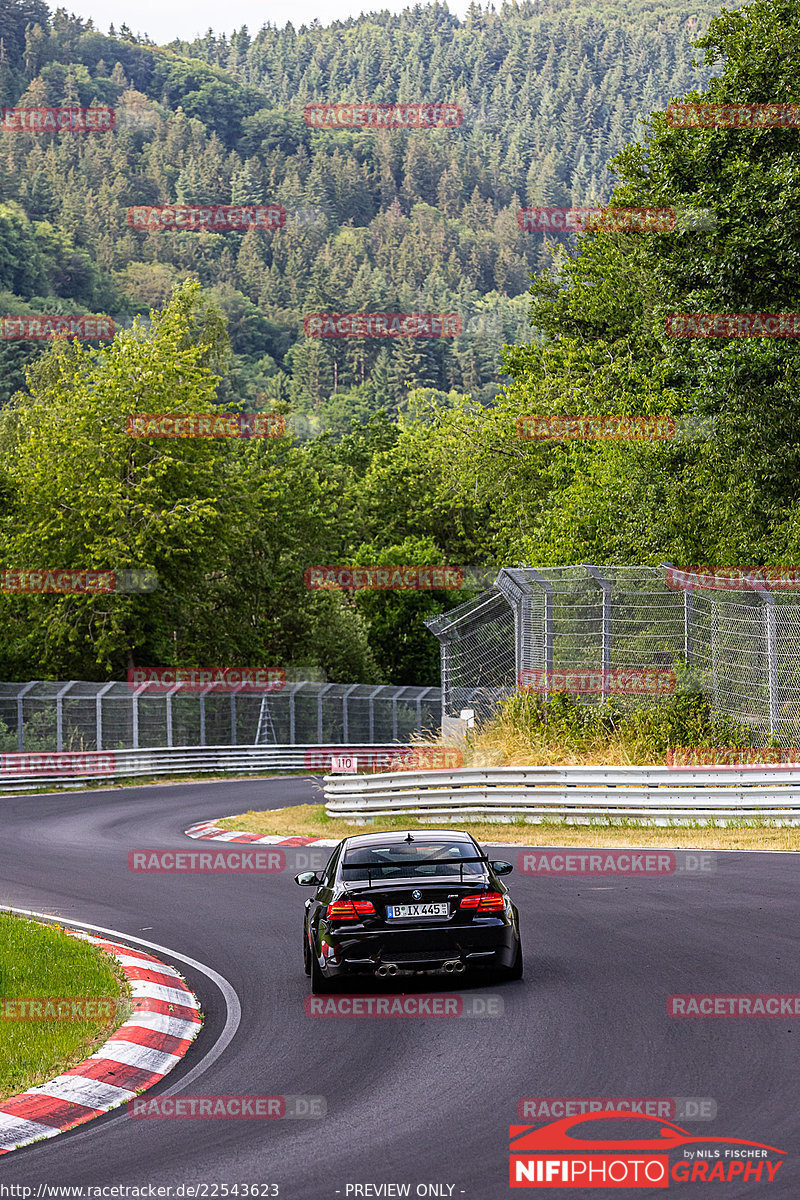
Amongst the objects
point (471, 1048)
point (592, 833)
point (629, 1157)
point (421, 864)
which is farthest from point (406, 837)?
point (592, 833)

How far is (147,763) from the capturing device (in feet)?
124

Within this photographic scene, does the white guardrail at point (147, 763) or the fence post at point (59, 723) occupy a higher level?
the fence post at point (59, 723)

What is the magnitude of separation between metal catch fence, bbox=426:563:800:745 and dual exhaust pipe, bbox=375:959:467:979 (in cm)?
1014

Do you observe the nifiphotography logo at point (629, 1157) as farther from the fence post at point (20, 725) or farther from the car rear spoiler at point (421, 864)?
the fence post at point (20, 725)

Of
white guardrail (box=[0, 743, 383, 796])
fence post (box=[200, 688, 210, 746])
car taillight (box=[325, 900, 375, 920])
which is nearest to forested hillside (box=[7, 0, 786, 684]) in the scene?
fence post (box=[200, 688, 210, 746])

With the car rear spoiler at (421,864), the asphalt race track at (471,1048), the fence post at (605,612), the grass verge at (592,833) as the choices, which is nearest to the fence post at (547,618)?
the fence post at (605,612)

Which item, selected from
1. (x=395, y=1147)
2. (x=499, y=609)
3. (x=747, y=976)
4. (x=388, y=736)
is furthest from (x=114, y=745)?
(x=395, y=1147)

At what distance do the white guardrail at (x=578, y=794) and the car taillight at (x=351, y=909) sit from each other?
32.2 ft

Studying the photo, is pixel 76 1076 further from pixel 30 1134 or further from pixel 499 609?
pixel 499 609

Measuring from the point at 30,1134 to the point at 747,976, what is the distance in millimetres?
5179

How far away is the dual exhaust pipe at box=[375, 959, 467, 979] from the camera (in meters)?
9.41

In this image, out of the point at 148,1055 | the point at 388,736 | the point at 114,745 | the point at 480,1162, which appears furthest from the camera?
the point at 388,736

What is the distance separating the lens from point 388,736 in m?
45.8

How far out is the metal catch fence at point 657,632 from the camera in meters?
18.6
